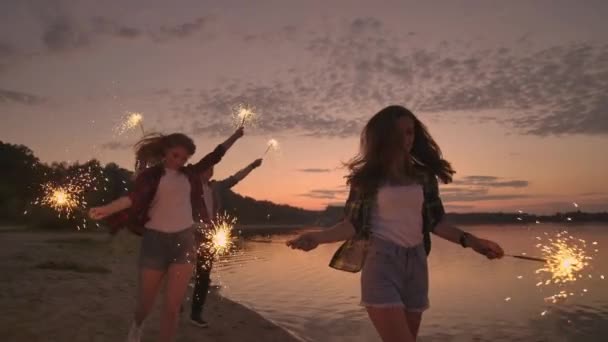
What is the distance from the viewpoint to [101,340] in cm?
707

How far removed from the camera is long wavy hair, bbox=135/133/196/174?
6.05 meters

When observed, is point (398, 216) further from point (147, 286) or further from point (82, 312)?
point (82, 312)

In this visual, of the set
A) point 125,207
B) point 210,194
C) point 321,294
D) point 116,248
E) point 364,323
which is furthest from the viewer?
point 116,248

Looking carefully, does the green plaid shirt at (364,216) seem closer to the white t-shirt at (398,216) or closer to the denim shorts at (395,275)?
the white t-shirt at (398,216)

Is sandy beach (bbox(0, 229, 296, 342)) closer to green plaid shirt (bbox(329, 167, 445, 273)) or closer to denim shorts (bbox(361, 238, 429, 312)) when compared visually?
green plaid shirt (bbox(329, 167, 445, 273))

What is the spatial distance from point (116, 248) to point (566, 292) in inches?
789

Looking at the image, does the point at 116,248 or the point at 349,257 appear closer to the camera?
the point at 349,257

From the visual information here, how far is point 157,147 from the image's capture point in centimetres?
611

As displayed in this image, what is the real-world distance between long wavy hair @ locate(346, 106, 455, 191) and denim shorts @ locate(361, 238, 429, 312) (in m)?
0.47

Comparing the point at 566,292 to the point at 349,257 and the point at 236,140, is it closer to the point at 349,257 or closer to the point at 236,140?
the point at 236,140

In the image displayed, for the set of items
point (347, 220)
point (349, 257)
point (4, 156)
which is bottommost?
point (349, 257)

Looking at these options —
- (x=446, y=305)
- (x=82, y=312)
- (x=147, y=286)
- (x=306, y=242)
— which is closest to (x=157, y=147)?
(x=147, y=286)

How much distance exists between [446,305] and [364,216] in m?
13.5

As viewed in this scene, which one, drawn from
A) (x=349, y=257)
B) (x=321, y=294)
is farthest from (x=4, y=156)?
(x=349, y=257)
